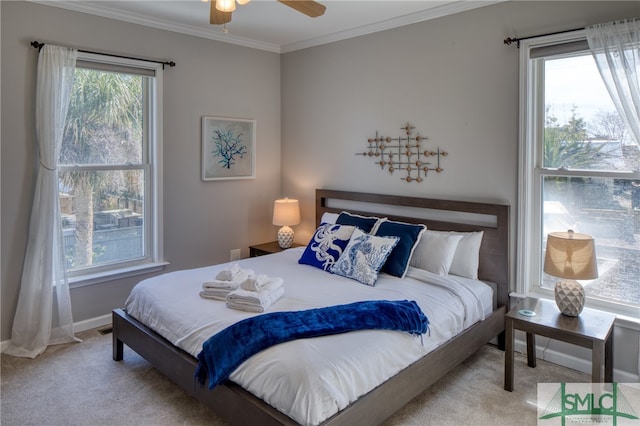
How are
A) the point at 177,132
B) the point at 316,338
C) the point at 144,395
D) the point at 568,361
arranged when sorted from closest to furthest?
the point at 316,338 → the point at 144,395 → the point at 568,361 → the point at 177,132

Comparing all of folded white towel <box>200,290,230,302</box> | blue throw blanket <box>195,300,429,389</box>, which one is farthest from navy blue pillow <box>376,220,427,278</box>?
folded white towel <box>200,290,230,302</box>

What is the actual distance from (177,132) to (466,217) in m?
2.62

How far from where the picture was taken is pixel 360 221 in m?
3.66

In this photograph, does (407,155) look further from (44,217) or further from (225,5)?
(44,217)

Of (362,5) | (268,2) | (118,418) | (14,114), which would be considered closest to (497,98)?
(362,5)

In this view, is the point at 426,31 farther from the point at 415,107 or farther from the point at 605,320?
the point at 605,320

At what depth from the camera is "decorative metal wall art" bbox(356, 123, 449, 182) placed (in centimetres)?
363

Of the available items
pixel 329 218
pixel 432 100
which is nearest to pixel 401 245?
pixel 329 218

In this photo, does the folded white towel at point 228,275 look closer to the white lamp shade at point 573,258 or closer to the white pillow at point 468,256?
the white pillow at point 468,256

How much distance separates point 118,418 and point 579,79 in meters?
3.45

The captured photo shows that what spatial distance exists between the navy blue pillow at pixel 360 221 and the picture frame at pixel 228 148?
50.9 inches

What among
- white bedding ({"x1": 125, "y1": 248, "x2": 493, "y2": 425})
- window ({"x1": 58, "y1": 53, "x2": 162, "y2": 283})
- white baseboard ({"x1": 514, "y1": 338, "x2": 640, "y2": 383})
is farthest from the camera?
window ({"x1": 58, "y1": 53, "x2": 162, "y2": 283})

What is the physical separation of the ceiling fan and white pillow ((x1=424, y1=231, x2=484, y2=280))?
189cm

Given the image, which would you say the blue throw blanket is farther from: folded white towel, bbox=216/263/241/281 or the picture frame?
the picture frame
